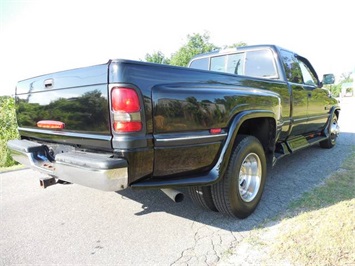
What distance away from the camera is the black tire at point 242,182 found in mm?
2617

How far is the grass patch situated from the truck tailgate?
178cm

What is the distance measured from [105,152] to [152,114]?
499 mm

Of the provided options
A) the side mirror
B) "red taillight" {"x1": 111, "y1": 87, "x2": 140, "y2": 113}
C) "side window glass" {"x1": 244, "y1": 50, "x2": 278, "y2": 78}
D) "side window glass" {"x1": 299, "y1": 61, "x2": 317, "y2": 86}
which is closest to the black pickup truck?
"red taillight" {"x1": 111, "y1": 87, "x2": 140, "y2": 113}

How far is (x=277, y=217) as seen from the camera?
9.32 ft

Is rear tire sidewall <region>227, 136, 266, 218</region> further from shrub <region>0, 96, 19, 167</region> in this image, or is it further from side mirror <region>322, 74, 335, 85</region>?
shrub <region>0, 96, 19, 167</region>

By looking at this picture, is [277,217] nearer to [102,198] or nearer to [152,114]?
[152,114]

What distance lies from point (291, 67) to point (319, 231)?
9.07 ft

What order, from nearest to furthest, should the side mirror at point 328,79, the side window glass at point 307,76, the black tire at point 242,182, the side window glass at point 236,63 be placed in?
the black tire at point 242,182
the side window glass at point 236,63
the side window glass at point 307,76
the side mirror at point 328,79

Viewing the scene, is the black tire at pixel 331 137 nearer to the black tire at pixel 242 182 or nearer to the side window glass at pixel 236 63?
the side window glass at pixel 236 63

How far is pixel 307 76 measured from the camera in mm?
4996

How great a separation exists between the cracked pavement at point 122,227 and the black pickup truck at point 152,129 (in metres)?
0.30

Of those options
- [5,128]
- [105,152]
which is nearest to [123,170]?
[105,152]

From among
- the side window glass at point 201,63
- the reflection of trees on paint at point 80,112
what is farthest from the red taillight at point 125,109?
the side window glass at point 201,63

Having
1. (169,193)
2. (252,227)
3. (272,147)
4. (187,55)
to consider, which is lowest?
(252,227)
